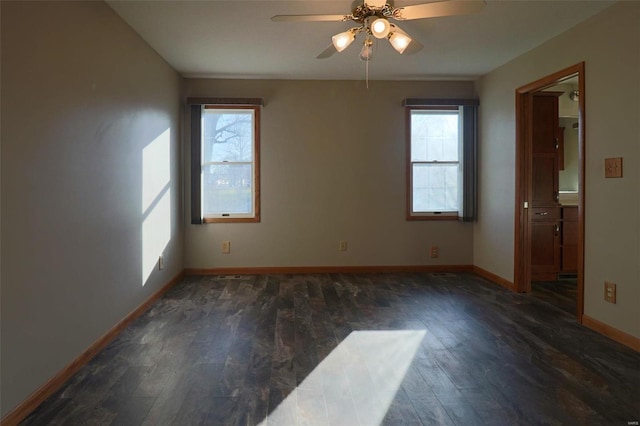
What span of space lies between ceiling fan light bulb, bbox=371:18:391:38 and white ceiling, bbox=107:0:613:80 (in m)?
0.57

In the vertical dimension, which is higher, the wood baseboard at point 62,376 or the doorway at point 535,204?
the doorway at point 535,204

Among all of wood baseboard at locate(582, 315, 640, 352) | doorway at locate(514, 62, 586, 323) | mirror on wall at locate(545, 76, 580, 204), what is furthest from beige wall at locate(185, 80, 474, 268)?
wood baseboard at locate(582, 315, 640, 352)

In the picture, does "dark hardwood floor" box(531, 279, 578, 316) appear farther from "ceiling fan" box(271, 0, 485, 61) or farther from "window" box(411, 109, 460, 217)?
"ceiling fan" box(271, 0, 485, 61)

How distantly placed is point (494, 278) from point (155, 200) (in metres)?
3.91

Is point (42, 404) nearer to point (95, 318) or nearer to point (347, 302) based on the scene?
point (95, 318)

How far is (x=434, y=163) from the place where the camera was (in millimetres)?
4980

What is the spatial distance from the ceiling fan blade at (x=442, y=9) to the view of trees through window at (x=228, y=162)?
2781 millimetres

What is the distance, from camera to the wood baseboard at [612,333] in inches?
103

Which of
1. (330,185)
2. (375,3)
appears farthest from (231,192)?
(375,3)

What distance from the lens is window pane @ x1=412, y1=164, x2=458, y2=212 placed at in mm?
4996

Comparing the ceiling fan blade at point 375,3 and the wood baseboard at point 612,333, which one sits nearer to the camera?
the ceiling fan blade at point 375,3

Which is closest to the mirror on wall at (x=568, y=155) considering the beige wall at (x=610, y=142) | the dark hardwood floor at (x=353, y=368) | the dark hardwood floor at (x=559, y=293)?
the dark hardwood floor at (x=559, y=293)

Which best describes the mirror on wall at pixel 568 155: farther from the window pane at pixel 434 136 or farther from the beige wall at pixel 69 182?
the beige wall at pixel 69 182

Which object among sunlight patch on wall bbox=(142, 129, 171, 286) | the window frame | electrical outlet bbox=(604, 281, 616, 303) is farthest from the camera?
the window frame
